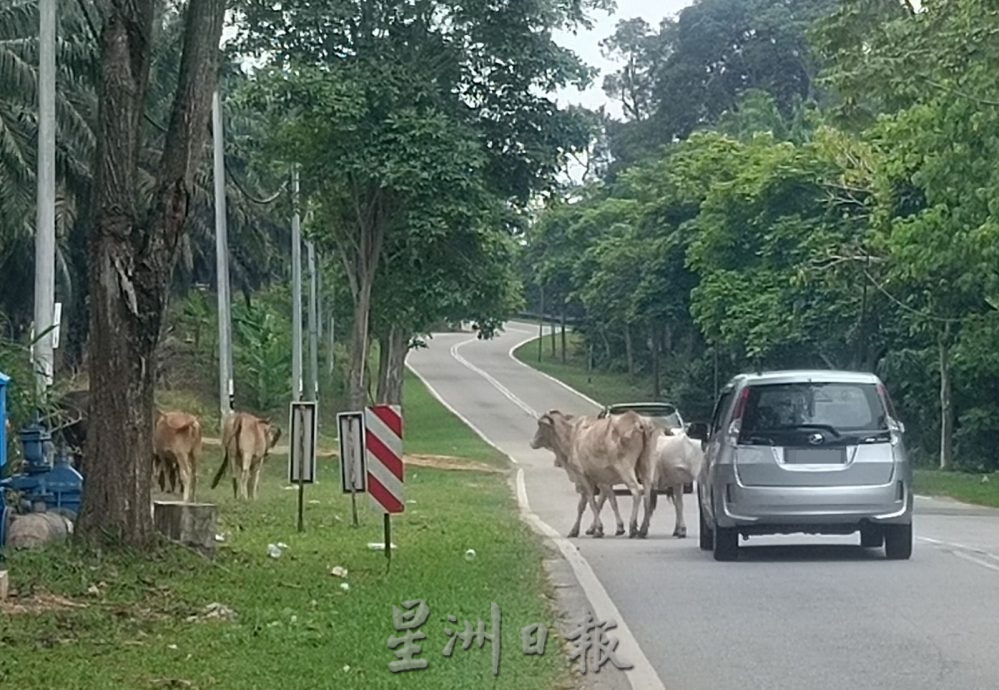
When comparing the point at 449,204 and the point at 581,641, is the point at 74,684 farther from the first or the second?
the point at 449,204

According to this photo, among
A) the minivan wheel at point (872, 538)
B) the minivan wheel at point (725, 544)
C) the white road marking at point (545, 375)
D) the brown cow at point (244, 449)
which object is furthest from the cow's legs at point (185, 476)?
the white road marking at point (545, 375)

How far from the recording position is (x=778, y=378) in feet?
55.4

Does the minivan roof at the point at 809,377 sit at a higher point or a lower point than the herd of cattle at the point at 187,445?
higher

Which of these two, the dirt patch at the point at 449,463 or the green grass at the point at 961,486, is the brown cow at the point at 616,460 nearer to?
the green grass at the point at 961,486

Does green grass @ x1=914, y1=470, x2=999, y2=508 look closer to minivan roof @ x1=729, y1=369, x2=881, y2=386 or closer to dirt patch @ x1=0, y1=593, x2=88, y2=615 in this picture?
minivan roof @ x1=729, y1=369, x2=881, y2=386

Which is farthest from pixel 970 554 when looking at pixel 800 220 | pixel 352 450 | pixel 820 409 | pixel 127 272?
pixel 800 220

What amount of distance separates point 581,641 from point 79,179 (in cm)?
2624

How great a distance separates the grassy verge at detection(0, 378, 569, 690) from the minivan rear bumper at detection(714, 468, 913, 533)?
2015 mm

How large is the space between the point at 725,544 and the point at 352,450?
182 inches

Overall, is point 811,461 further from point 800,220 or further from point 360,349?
point 800,220

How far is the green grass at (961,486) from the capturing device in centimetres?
3331

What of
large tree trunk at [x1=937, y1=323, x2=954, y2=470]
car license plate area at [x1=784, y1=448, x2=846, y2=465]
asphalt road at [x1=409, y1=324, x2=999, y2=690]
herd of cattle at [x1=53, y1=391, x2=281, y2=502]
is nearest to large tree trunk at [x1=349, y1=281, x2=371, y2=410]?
herd of cattle at [x1=53, y1=391, x2=281, y2=502]

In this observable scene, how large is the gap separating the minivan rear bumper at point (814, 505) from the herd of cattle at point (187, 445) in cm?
675

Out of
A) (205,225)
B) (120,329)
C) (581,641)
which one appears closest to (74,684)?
(581,641)
